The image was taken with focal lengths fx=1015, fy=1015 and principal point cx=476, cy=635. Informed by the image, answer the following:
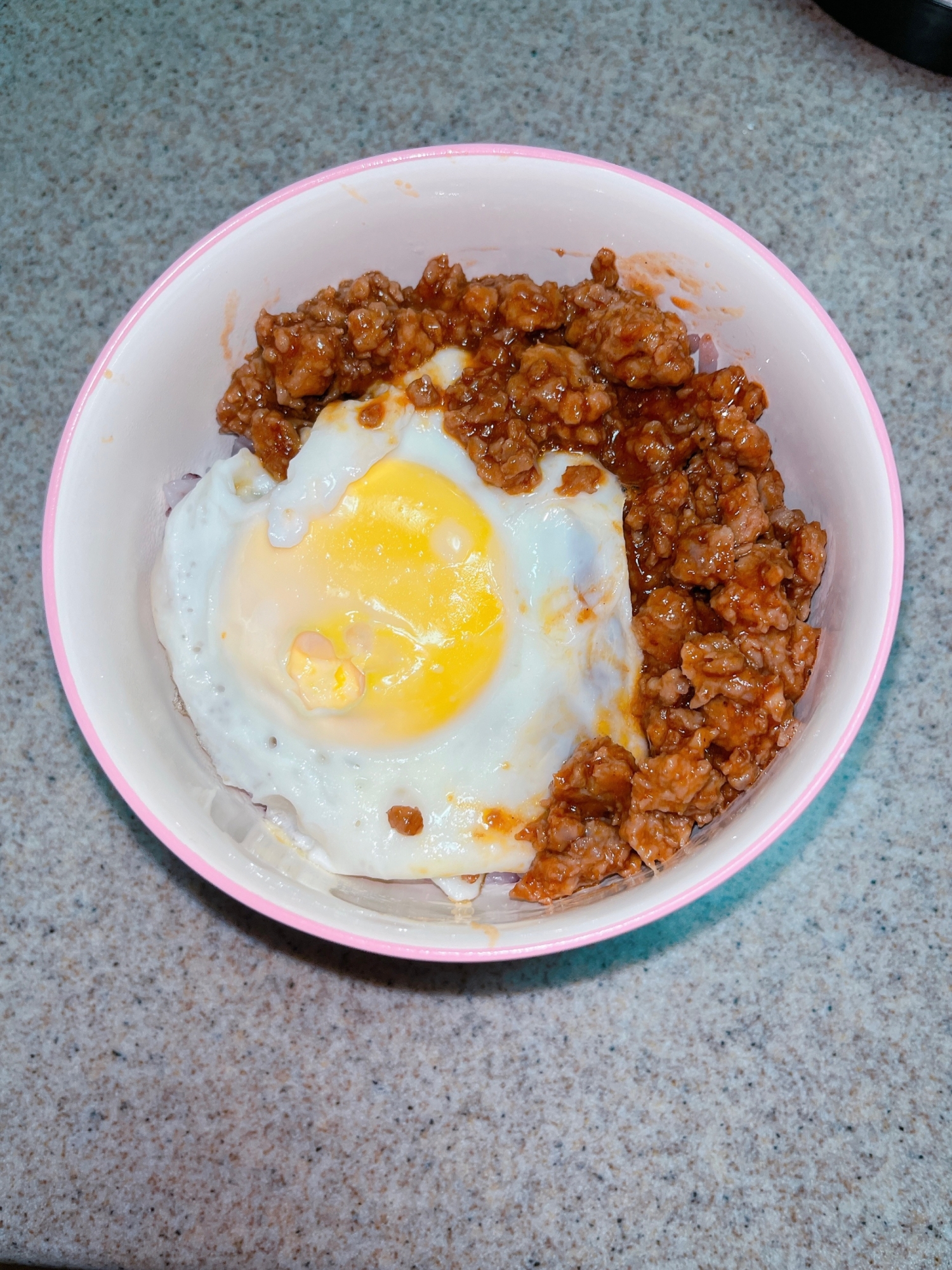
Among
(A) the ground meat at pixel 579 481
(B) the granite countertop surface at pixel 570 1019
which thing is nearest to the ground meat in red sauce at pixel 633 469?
(A) the ground meat at pixel 579 481

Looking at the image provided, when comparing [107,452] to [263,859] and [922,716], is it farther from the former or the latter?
[922,716]

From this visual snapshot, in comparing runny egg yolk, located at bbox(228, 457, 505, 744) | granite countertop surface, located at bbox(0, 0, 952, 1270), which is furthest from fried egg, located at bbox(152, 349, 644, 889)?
granite countertop surface, located at bbox(0, 0, 952, 1270)

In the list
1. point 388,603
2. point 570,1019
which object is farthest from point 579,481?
point 570,1019

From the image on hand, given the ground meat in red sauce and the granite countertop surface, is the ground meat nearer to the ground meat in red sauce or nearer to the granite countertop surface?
the ground meat in red sauce

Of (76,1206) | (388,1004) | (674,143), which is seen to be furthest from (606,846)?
(674,143)

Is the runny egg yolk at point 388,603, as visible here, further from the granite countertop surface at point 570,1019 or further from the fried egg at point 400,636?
the granite countertop surface at point 570,1019

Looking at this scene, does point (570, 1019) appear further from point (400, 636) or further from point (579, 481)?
point (579, 481)
